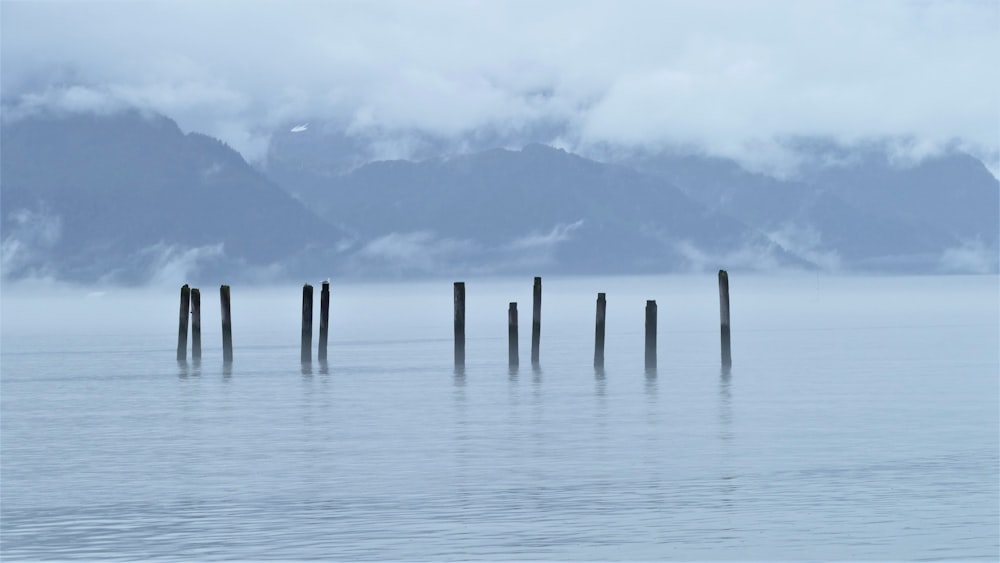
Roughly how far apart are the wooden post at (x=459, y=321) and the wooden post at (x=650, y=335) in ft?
15.6

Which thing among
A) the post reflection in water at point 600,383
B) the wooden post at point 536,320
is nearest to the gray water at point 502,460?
the post reflection in water at point 600,383

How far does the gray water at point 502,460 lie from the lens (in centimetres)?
1869

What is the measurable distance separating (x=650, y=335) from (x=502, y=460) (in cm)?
1932

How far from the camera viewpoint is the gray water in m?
18.7

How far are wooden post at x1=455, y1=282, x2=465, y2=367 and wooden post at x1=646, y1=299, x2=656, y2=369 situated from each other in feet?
15.6

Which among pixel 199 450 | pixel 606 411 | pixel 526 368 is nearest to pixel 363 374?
pixel 526 368

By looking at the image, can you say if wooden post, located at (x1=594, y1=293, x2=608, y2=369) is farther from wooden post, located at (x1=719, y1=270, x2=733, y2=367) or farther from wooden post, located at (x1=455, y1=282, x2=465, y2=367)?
wooden post, located at (x1=455, y1=282, x2=465, y2=367)

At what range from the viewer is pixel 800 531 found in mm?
18953

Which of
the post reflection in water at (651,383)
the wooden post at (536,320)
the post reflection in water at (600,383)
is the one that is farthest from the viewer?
the wooden post at (536,320)

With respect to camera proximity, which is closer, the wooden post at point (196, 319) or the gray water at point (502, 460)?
the gray water at point (502, 460)

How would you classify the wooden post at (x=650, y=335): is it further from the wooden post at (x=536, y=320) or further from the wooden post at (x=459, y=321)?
the wooden post at (x=459, y=321)

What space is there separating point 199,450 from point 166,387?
50.1 ft

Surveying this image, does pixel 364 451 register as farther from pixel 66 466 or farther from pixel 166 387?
pixel 166 387

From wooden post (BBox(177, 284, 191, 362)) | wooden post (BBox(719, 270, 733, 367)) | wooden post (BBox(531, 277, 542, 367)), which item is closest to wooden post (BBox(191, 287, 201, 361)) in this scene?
wooden post (BBox(177, 284, 191, 362))
